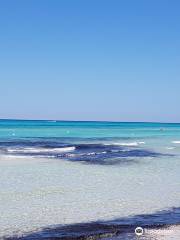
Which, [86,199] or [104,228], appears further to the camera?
[86,199]

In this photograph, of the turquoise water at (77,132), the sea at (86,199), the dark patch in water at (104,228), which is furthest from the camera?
the turquoise water at (77,132)

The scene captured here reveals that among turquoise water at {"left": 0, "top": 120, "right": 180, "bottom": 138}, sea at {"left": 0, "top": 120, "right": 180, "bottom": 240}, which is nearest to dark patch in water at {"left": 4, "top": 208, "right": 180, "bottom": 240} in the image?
sea at {"left": 0, "top": 120, "right": 180, "bottom": 240}

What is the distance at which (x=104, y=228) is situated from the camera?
11.3 m

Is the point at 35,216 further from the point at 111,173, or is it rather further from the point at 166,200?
the point at 111,173

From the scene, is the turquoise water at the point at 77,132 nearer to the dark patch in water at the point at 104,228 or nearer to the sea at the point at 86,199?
the sea at the point at 86,199

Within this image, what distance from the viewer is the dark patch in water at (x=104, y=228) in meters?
10.4

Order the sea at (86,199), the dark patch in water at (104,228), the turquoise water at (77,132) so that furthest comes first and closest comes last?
the turquoise water at (77,132)
the sea at (86,199)
the dark patch in water at (104,228)

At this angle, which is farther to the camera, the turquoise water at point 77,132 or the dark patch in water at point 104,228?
the turquoise water at point 77,132

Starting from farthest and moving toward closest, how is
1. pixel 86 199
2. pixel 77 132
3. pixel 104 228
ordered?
pixel 77 132 → pixel 86 199 → pixel 104 228

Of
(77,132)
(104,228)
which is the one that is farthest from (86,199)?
(77,132)

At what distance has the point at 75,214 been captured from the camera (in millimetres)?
12992

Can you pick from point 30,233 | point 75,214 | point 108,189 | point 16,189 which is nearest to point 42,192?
point 16,189

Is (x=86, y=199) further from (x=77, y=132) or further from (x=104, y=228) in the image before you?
(x=77, y=132)

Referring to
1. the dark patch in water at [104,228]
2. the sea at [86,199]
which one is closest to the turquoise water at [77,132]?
the sea at [86,199]
